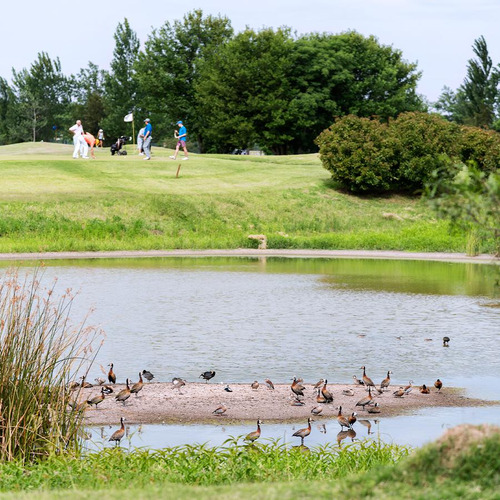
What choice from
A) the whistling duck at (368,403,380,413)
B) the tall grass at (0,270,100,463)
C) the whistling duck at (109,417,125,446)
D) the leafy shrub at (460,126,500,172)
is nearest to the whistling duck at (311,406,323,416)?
the whistling duck at (368,403,380,413)

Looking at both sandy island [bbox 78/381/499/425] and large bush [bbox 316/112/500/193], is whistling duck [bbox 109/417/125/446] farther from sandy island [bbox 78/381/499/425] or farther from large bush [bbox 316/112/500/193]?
Result: large bush [bbox 316/112/500/193]

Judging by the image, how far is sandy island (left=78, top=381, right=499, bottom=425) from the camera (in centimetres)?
1045

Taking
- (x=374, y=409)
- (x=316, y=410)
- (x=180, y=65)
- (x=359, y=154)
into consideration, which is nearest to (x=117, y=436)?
(x=316, y=410)

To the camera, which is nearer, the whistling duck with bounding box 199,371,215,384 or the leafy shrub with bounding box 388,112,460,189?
the whistling duck with bounding box 199,371,215,384

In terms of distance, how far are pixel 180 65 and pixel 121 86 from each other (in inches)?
430

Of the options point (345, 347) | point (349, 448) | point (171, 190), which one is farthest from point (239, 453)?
point (171, 190)

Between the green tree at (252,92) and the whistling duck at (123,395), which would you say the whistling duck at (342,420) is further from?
the green tree at (252,92)

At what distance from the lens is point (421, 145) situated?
45.3m

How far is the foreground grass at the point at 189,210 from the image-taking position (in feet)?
114

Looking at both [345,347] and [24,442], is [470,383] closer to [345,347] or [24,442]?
[345,347]

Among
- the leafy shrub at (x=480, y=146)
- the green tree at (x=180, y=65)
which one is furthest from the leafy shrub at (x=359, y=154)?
the green tree at (x=180, y=65)

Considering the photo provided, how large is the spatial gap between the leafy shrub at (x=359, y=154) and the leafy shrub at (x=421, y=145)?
0.53m

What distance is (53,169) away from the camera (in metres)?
45.7

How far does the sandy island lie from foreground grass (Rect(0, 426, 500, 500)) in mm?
1541
